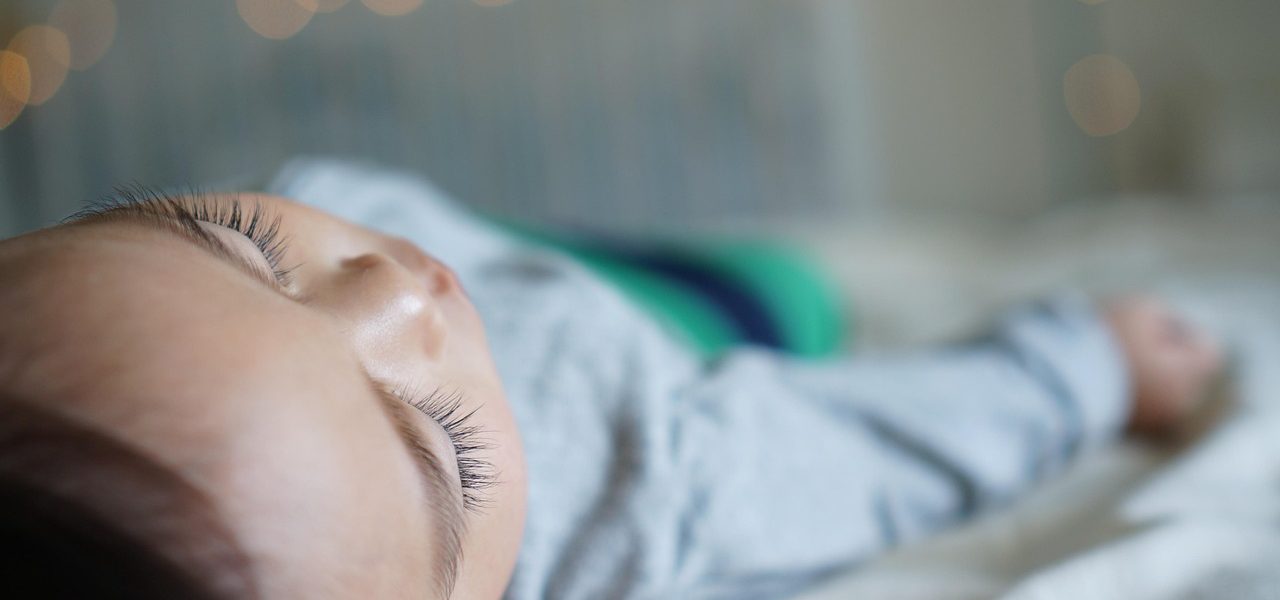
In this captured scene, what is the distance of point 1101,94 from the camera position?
8.69 feet


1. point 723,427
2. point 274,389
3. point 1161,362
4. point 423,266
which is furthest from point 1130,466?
point 274,389

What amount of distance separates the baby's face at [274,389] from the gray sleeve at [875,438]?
22 cm

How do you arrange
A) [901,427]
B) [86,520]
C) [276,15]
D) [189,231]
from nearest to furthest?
[86,520], [189,231], [901,427], [276,15]

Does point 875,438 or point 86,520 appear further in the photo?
point 875,438

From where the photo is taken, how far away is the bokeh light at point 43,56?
167cm

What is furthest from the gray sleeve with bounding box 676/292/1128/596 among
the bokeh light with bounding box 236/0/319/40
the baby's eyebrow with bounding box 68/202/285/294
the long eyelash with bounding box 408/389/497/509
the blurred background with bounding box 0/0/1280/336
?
the bokeh light with bounding box 236/0/319/40

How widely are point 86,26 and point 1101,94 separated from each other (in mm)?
2518

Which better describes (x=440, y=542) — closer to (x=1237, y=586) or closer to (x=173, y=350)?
(x=173, y=350)

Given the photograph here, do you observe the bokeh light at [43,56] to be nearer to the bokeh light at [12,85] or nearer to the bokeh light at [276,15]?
the bokeh light at [12,85]

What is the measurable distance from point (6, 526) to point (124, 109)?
1.73 meters

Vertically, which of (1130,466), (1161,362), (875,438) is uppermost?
(1161,362)

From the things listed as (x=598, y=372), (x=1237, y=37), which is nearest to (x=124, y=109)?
(x=598, y=372)

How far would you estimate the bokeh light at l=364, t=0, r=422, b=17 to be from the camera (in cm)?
199

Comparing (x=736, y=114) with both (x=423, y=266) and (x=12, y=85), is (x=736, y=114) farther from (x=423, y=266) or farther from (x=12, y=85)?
(x=423, y=266)
